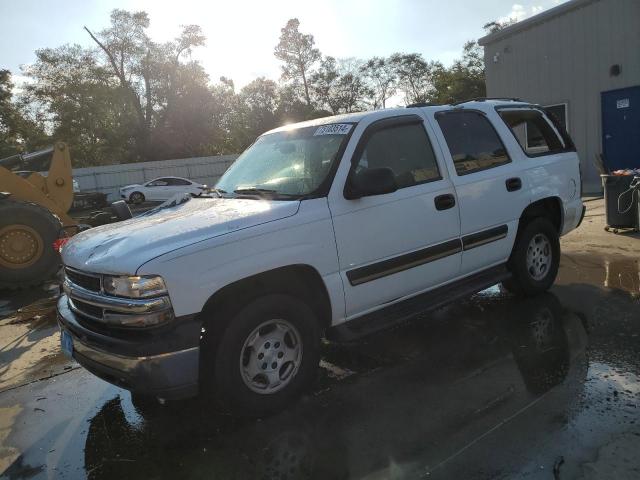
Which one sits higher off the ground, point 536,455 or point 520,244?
point 520,244

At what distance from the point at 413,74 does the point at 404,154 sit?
64.3 metres

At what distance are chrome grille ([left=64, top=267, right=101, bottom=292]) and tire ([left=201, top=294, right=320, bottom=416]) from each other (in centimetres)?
77

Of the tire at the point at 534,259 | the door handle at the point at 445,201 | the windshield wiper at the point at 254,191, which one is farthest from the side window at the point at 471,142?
the windshield wiper at the point at 254,191

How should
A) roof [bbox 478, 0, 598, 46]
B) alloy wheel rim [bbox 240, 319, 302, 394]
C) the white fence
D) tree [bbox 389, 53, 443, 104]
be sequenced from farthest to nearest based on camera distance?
tree [bbox 389, 53, 443, 104], the white fence, roof [bbox 478, 0, 598, 46], alloy wheel rim [bbox 240, 319, 302, 394]

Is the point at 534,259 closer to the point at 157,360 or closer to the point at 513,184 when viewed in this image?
the point at 513,184

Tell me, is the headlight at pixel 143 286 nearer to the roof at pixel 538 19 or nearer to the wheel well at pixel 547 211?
the wheel well at pixel 547 211

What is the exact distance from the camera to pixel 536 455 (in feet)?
9.07

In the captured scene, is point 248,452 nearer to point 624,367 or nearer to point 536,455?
point 536,455

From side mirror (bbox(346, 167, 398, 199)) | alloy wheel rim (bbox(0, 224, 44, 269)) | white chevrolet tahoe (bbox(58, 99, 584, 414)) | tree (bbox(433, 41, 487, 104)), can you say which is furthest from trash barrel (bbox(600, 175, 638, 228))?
tree (bbox(433, 41, 487, 104))

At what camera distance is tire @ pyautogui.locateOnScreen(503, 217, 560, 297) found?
5.06 meters

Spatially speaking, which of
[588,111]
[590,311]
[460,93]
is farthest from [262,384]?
[460,93]

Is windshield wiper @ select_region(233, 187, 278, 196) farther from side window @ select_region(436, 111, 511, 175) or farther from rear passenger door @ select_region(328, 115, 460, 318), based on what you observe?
side window @ select_region(436, 111, 511, 175)

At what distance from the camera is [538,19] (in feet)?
47.5

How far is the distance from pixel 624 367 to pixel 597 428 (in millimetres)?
963
